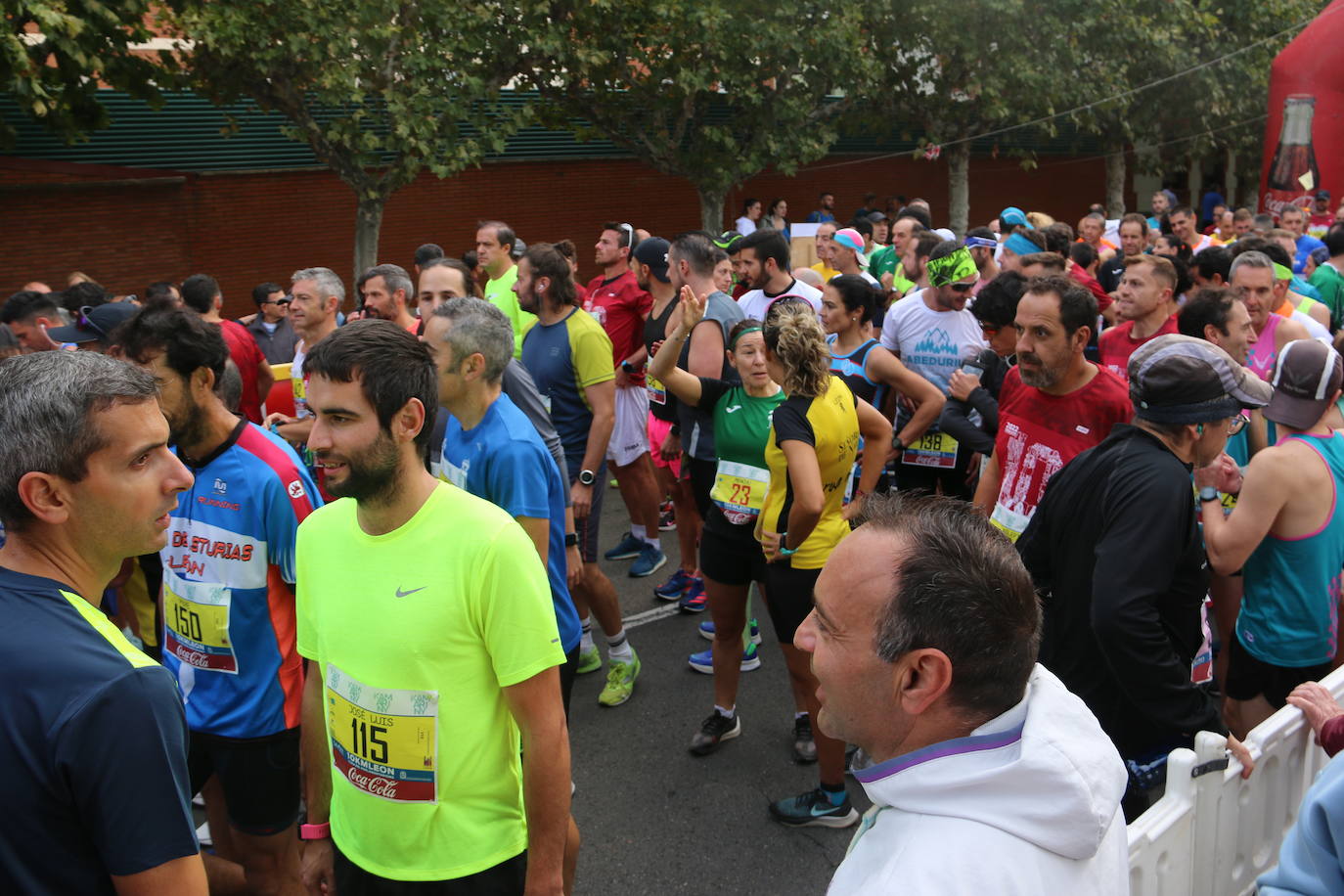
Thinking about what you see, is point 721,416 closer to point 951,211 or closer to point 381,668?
point 381,668

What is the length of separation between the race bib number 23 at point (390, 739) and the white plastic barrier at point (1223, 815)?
158 cm

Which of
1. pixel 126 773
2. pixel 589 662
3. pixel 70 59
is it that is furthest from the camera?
pixel 70 59

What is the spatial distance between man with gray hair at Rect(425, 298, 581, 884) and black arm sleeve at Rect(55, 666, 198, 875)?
5.51 ft

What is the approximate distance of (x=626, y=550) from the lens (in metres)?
7.46

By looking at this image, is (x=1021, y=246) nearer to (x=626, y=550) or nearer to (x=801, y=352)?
(x=626, y=550)

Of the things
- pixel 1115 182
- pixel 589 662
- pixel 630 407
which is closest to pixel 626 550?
pixel 630 407

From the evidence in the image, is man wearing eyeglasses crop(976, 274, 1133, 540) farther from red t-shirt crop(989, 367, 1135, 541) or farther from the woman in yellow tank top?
the woman in yellow tank top

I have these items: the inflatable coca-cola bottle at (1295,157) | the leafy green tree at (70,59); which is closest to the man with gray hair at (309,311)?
the leafy green tree at (70,59)

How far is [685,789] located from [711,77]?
14895mm

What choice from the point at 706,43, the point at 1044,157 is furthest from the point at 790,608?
the point at 1044,157

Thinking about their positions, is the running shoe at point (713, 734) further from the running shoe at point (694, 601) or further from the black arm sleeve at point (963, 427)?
the black arm sleeve at point (963, 427)

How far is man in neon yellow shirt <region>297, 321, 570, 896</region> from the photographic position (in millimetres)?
2346

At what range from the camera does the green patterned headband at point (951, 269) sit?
613 centimetres

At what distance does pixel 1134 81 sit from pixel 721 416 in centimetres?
2391
